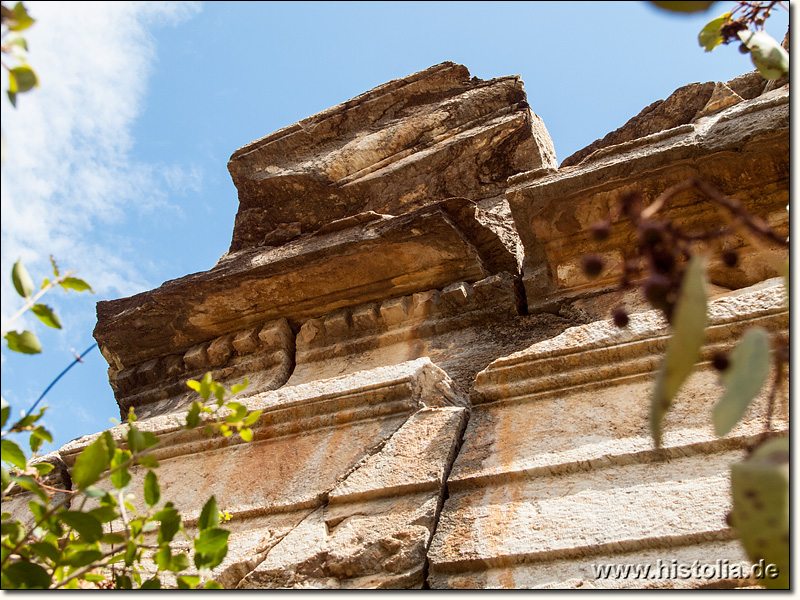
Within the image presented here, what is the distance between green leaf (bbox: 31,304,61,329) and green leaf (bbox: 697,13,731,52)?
1.30m

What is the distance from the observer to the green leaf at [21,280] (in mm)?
1259

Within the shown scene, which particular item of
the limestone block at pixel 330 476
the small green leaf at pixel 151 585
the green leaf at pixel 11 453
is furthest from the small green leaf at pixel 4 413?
the limestone block at pixel 330 476

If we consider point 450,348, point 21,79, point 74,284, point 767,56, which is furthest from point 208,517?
point 450,348

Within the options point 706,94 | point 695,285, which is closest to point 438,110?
point 706,94

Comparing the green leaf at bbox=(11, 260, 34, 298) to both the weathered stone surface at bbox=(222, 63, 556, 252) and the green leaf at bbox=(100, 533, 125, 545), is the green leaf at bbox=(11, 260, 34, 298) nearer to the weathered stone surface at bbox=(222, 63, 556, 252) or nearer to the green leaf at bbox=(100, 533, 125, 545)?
the green leaf at bbox=(100, 533, 125, 545)

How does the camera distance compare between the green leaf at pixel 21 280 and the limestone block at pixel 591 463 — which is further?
the limestone block at pixel 591 463

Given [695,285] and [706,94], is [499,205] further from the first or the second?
[695,285]

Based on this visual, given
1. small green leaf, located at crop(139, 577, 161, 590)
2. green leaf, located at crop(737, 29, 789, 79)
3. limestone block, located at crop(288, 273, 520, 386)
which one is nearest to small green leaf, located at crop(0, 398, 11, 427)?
small green leaf, located at crop(139, 577, 161, 590)

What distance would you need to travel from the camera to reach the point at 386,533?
2012mm

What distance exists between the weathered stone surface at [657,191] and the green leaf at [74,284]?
238 centimetres

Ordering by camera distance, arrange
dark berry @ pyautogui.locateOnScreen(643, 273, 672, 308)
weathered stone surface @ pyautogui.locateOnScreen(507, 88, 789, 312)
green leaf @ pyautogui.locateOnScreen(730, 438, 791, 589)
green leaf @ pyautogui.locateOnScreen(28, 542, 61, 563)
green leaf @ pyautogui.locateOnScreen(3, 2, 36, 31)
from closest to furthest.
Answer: green leaf @ pyautogui.locateOnScreen(730, 438, 791, 589) → dark berry @ pyautogui.locateOnScreen(643, 273, 672, 308) → green leaf @ pyautogui.locateOnScreen(3, 2, 36, 31) → green leaf @ pyautogui.locateOnScreen(28, 542, 61, 563) → weathered stone surface @ pyautogui.locateOnScreen(507, 88, 789, 312)

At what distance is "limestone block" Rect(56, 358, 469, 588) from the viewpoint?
78.4 inches

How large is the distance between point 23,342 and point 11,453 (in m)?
0.22

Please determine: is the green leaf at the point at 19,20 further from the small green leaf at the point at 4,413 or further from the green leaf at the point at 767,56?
the green leaf at the point at 767,56
